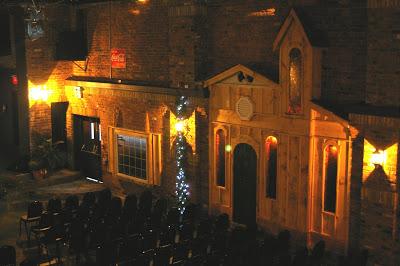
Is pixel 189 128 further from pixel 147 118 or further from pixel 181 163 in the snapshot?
pixel 147 118

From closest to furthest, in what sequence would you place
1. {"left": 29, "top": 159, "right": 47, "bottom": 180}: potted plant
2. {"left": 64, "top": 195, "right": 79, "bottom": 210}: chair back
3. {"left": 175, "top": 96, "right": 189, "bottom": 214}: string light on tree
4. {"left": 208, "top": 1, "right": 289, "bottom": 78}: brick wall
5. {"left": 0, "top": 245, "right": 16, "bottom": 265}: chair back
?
{"left": 0, "top": 245, "right": 16, "bottom": 265}: chair back < {"left": 208, "top": 1, "right": 289, "bottom": 78}: brick wall < {"left": 64, "top": 195, "right": 79, "bottom": 210}: chair back < {"left": 175, "top": 96, "right": 189, "bottom": 214}: string light on tree < {"left": 29, "top": 159, "right": 47, "bottom": 180}: potted plant

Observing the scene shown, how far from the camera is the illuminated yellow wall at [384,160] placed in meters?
11.0

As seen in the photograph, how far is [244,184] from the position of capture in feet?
48.8

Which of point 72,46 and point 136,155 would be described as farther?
point 72,46

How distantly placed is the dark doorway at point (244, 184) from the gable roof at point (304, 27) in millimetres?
3415

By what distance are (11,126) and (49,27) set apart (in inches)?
172

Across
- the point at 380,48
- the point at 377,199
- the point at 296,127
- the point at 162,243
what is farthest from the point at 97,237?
the point at 380,48

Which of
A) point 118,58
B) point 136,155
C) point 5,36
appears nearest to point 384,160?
point 136,155

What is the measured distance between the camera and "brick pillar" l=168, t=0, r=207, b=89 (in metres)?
15.4

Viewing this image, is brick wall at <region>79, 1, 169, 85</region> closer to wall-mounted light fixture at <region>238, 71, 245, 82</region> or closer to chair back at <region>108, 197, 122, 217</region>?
wall-mounted light fixture at <region>238, 71, 245, 82</region>

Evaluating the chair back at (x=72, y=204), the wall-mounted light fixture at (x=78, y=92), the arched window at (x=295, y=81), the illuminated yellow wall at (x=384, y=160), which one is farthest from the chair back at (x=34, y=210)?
the illuminated yellow wall at (x=384, y=160)

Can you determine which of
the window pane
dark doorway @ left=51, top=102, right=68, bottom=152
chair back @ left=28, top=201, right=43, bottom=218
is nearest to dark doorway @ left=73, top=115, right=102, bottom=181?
dark doorway @ left=51, top=102, right=68, bottom=152

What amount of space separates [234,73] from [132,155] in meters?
5.50

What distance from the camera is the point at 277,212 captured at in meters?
14.0
